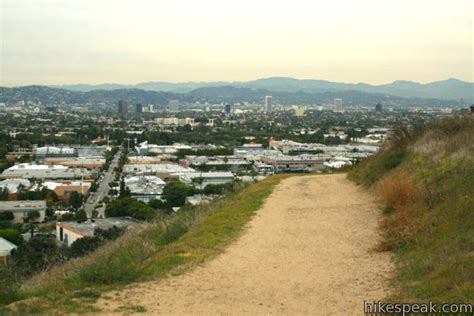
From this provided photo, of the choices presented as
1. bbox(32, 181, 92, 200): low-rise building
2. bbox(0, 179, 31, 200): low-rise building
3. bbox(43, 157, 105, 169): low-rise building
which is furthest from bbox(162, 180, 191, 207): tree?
bbox(43, 157, 105, 169): low-rise building

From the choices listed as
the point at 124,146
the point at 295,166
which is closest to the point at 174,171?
the point at 295,166

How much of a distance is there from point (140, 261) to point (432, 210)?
345 centimetres

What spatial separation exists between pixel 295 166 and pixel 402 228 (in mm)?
35301

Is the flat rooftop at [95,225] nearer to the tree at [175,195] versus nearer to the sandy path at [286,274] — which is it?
the tree at [175,195]

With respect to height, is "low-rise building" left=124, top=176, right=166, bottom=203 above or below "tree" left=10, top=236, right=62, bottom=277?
below

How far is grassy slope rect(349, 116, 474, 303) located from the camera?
5.17 meters

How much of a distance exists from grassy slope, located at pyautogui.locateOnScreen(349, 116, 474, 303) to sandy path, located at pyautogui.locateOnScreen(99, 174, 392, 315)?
27 cm

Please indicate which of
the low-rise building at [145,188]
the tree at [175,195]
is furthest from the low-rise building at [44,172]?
the tree at [175,195]

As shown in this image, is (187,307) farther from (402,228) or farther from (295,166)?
(295,166)

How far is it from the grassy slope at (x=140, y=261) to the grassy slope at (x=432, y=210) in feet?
6.64

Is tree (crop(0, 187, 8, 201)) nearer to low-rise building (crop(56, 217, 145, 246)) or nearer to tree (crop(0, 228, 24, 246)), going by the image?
tree (crop(0, 228, 24, 246))

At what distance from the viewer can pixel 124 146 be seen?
227 feet

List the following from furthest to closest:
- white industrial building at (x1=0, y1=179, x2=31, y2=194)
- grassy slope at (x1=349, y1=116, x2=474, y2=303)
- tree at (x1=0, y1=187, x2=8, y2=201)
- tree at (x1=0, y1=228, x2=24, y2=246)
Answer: white industrial building at (x1=0, y1=179, x2=31, y2=194)
tree at (x1=0, y1=187, x2=8, y2=201)
tree at (x1=0, y1=228, x2=24, y2=246)
grassy slope at (x1=349, y1=116, x2=474, y2=303)

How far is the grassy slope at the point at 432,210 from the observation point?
5.17 metres
